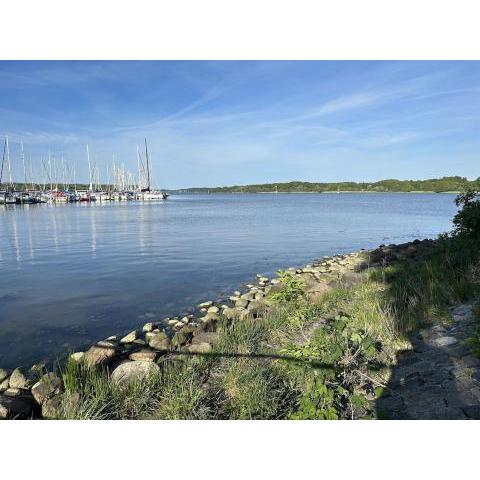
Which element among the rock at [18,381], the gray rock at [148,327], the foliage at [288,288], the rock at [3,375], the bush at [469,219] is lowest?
the gray rock at [148,327]

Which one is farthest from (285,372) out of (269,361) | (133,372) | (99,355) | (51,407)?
(99,355)

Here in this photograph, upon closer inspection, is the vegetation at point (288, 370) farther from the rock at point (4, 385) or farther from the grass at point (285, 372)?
the rock at point (4, 385)

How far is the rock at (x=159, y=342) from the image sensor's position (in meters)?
7.40

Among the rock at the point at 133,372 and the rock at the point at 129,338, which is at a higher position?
the rock at the point at 133,372

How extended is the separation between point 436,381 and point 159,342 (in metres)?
5.14

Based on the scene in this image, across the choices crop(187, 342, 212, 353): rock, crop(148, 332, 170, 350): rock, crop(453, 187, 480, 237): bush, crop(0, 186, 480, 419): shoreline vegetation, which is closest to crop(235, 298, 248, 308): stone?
crop(0, 186, 480, 419): shoreline vegetation

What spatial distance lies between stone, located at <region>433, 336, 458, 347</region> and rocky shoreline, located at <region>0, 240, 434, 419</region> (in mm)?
2536

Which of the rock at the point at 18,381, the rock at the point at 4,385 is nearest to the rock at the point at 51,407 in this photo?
the rock at the point at 18,381

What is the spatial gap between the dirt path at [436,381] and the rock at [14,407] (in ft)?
14.5

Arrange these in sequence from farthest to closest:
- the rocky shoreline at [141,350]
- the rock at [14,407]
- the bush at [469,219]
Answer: the bush at [469,219] < the rocky shoreline at [141,350] < the rock at [14,407]
